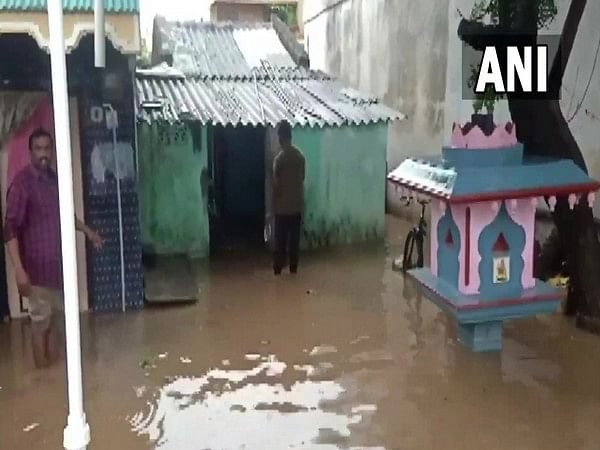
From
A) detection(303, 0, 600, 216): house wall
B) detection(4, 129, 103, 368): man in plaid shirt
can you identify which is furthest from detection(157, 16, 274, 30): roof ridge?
detection(4, 129, 103, 368): man in plaid shirt

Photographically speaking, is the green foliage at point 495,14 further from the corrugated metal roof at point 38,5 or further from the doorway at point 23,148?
the doorway at point 23,148

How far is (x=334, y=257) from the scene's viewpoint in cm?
968

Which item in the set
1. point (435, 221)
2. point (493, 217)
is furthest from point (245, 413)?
point (493, 217)

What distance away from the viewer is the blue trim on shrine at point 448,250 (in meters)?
5.76

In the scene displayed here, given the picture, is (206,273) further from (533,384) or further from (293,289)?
(533,384)

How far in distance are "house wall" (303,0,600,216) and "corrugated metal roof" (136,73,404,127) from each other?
1048mm

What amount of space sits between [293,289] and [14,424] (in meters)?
3.74

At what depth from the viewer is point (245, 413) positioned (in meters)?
5.15

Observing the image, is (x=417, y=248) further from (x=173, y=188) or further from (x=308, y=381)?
(x=308, y=381)

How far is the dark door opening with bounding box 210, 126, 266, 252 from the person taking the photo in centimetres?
1235

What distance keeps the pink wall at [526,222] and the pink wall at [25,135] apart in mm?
4084


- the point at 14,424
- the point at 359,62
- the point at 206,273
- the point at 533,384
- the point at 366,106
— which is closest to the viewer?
the point at 14,424

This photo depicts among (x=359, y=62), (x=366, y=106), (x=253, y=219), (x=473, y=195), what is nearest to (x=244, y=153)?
(x=253, y=219)

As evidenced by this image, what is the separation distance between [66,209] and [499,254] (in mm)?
3647
